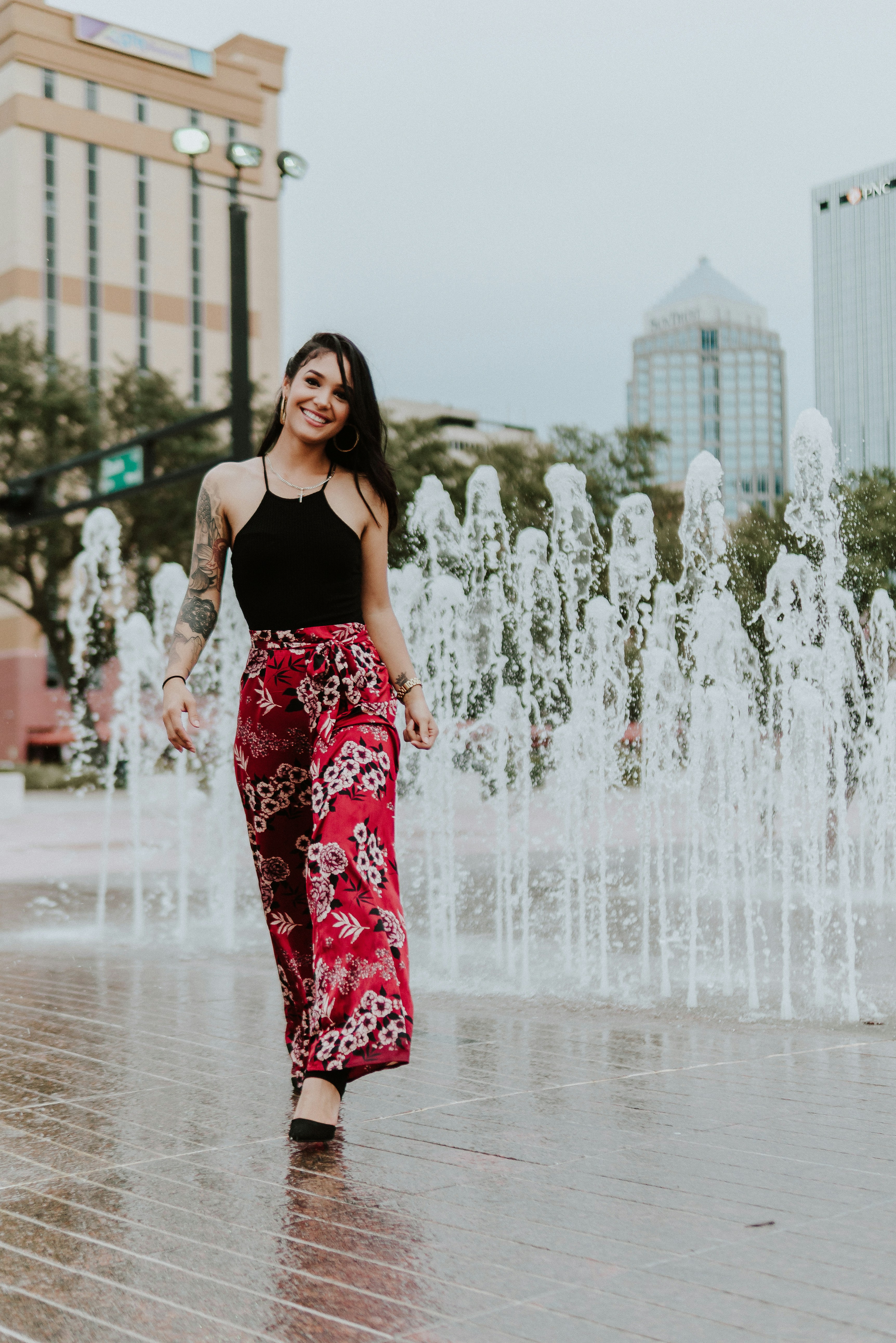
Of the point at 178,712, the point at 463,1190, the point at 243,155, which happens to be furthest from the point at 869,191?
the point at 463,1190

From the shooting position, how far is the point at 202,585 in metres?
3.59

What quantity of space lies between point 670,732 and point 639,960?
980 centimetres

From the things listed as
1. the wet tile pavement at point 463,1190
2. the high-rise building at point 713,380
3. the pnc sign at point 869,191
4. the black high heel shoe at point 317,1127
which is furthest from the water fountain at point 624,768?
the high-rise building at point 713,380

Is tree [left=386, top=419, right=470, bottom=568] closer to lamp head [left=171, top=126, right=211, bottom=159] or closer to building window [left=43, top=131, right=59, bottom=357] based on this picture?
lamp head [left=171, top=126, right=211, bottom=159]

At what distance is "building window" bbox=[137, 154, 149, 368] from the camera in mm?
50406

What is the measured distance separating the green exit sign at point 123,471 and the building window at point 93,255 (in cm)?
3792

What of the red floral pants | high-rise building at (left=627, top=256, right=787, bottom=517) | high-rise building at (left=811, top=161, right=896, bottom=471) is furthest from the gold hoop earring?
high-rise building at (left=627, top=256, right=787, bottom=517)

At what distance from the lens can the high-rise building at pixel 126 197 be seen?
4800cm

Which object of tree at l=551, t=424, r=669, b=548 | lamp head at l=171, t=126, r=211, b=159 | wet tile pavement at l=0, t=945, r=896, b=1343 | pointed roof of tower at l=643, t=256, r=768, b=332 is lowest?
wet tile pavement at l=0, t=945, r=896, b=1343

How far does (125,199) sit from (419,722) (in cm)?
5102

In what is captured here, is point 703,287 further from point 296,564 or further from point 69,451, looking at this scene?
point 296,564

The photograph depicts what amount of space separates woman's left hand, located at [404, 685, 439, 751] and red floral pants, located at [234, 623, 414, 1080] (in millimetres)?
42

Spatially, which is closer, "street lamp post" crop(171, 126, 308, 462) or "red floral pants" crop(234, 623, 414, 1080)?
"red floral pants" crop(234, 623, 414, 1080)

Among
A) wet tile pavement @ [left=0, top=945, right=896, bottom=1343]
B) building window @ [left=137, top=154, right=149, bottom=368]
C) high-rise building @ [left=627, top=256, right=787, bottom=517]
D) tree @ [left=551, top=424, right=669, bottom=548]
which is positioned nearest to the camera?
wet tile pavement @ [left=0, top=945, right=896, bottom=1343]
